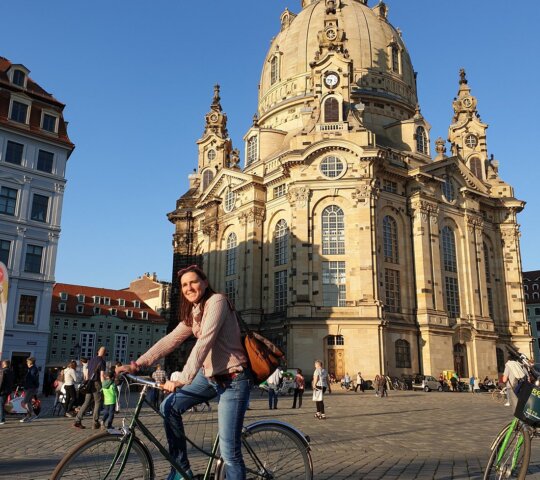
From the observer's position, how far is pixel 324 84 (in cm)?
5012

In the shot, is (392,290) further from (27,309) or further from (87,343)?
(87,343)

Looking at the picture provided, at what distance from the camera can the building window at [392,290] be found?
4453cm

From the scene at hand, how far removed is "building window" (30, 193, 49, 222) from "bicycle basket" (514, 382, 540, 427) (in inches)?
1252

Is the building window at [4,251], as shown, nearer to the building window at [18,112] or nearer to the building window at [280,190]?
the building window at [18,112]

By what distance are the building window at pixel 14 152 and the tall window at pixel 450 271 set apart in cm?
3615

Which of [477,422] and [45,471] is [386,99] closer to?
[477,422]

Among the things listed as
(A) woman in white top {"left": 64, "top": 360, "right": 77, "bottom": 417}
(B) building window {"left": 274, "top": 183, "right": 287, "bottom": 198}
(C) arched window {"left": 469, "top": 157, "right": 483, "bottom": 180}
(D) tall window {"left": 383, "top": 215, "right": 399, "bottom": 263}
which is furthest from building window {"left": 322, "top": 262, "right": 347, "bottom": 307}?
(A) woman in white top {"left": 64, "top": 360, "right": 77, "bottom": 417}

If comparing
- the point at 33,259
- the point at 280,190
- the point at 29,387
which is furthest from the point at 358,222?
the point at 29,387

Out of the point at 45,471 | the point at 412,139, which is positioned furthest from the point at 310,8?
the point at 45,471

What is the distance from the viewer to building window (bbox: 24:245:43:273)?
32.0 m

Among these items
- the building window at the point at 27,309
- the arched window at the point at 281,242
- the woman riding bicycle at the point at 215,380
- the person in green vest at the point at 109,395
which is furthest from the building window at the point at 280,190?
the woman riding bicycle at the point at 215,380

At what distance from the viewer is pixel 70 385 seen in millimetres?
17344

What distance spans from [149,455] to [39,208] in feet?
103

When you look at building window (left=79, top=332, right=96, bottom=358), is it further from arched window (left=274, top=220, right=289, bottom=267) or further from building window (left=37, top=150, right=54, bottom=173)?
building window (left=37, top=150, right=54, bottom=173)
